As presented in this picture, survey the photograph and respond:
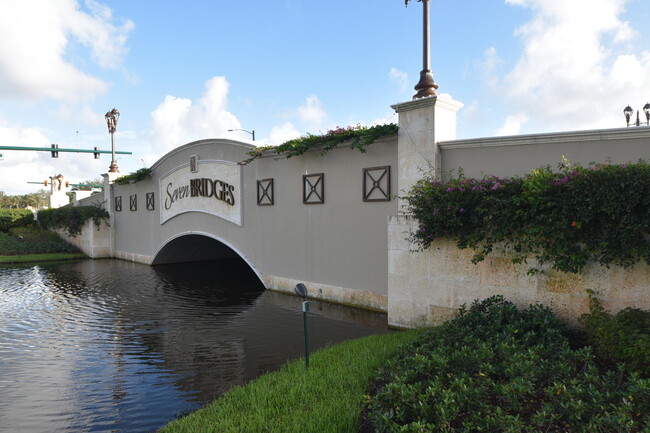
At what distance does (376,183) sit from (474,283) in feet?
14.4

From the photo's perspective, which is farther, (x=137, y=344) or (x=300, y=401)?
(x=137, y=344)

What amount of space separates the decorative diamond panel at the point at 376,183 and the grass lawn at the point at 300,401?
528cm

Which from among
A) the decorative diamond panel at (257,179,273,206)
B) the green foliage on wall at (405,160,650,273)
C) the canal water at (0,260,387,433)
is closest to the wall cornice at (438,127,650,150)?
the green foliage on wall at (405,160,650,273)

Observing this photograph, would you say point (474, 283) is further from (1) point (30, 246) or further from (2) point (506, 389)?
(1) point (30, 246)

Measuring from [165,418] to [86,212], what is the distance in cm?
2655

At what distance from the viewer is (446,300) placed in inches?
362

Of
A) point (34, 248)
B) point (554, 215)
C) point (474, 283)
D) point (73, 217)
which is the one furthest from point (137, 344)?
point (34, 248)

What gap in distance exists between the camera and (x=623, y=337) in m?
5.71

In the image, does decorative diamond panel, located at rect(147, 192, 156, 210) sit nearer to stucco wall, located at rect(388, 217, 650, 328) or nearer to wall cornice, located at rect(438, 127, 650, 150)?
stucco wall, located at rect(388, 217, 650, 328)

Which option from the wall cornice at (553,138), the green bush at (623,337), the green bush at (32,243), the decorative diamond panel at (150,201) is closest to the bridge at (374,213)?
the wall cornice at (553,138)

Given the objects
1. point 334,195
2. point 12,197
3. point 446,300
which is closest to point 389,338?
point 446,300

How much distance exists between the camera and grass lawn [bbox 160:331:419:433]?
16.9 feet

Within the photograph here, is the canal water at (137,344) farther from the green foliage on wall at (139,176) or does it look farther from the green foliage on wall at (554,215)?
the green foliage on wall at (139,176)

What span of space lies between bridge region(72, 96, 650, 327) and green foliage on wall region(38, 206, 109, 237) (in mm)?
8641
